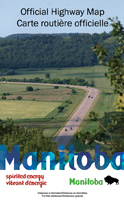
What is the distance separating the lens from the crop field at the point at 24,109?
373 feet

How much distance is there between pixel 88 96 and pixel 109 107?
31.4 metres

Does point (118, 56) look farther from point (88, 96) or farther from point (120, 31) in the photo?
point (88, 96)

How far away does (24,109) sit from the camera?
12619 centimetres

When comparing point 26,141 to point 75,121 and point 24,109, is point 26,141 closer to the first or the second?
point 75,121

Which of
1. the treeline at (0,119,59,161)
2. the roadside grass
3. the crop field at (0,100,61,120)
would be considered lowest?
the treeline at (0,119,59,161)

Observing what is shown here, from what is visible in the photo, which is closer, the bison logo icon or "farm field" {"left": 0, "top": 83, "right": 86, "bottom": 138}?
the bison logo icon

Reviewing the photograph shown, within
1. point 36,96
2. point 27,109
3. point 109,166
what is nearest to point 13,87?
point 36,96

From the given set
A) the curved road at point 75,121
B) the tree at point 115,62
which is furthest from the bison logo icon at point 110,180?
the curved road at point 75,121

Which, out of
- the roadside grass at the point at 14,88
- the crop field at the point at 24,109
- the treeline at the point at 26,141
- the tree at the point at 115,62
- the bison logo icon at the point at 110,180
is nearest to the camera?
→ the tree at the point at 115,62

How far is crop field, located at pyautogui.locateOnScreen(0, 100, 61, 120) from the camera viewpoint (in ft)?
373

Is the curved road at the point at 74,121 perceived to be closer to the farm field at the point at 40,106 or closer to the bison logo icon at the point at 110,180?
the farm field at the point at 40,106

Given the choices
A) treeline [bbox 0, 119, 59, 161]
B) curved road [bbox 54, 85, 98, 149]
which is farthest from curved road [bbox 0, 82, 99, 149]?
treeline [bbox 0, 119, 59, 161]

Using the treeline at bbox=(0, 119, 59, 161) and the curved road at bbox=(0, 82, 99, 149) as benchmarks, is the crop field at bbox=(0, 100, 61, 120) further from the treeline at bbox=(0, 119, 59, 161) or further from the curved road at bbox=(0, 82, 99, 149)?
A: the treeline at bbox=(0, 119, 59, 161)

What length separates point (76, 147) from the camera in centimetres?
7150
